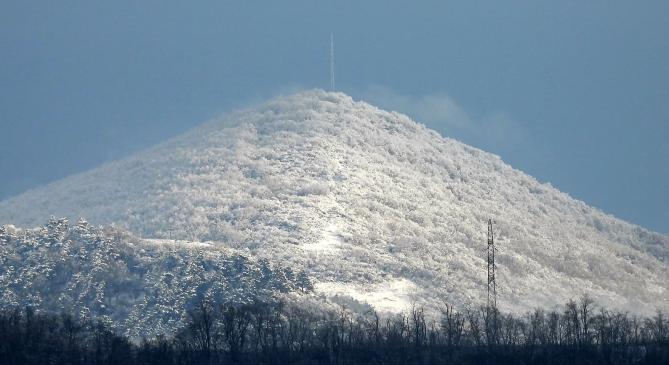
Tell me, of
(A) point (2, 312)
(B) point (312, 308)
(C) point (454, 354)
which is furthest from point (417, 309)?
(A) point (2, 312)

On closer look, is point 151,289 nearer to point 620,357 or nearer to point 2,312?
point 2,312

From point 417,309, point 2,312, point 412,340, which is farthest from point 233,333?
point 417,309

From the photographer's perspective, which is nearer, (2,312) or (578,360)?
(578,360)

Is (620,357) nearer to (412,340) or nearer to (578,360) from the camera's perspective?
(578,360)

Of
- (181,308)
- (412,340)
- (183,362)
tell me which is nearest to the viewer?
(183,362)

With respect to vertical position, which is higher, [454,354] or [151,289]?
[151,289]

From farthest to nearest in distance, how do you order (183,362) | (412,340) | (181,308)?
(181,308), (412,340), (183,362)
